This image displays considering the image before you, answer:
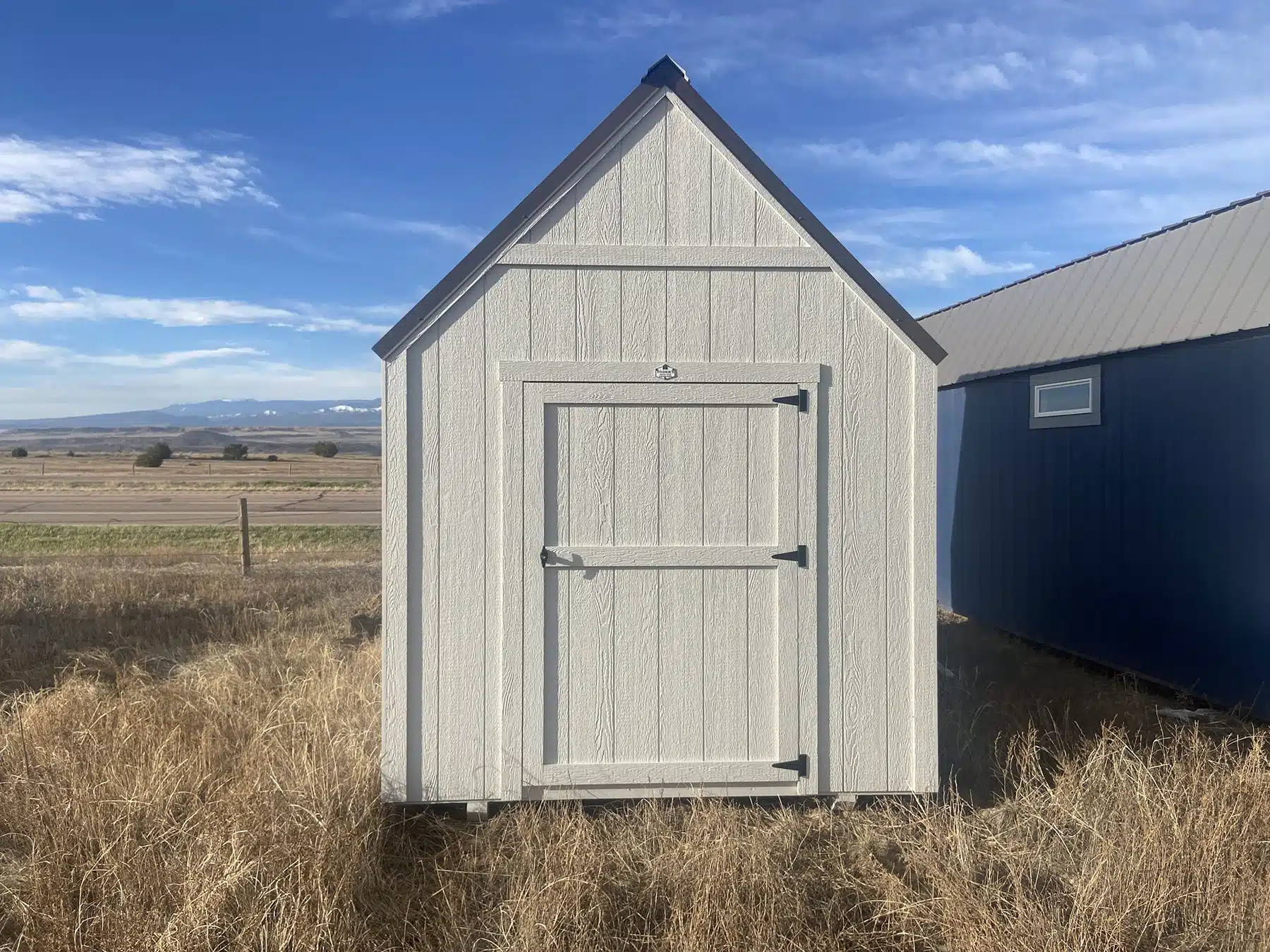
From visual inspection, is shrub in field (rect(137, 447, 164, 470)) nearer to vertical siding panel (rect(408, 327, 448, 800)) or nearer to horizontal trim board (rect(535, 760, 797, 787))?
vertical siding panel (rect(408, 327, 448, 800))

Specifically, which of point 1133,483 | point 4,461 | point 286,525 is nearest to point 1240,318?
point 1133,483

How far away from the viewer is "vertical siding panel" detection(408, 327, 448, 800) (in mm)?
4723

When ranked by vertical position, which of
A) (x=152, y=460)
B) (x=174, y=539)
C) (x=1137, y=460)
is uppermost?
(x=152, y=460)

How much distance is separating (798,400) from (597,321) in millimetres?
1030

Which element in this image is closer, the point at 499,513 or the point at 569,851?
the point at 569,851

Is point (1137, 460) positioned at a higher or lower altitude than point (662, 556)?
higher

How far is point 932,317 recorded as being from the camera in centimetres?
1363

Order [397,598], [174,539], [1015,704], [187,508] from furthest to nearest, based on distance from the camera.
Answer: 1. [187,508]
2. [174,539]
3. [1015,704]
4. [397,598]

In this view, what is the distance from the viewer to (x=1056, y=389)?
358 inches

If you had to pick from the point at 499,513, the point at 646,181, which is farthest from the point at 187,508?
the point at 646,181

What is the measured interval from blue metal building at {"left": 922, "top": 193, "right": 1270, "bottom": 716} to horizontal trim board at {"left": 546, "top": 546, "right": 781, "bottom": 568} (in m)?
4.07

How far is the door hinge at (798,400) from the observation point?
4793 millimetres

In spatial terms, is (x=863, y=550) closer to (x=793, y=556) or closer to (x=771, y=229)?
(x=793, y=556)

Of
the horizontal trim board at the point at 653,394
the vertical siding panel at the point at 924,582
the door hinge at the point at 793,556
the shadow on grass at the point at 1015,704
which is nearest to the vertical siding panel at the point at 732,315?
the horizontal trim board at the point at 653,394
